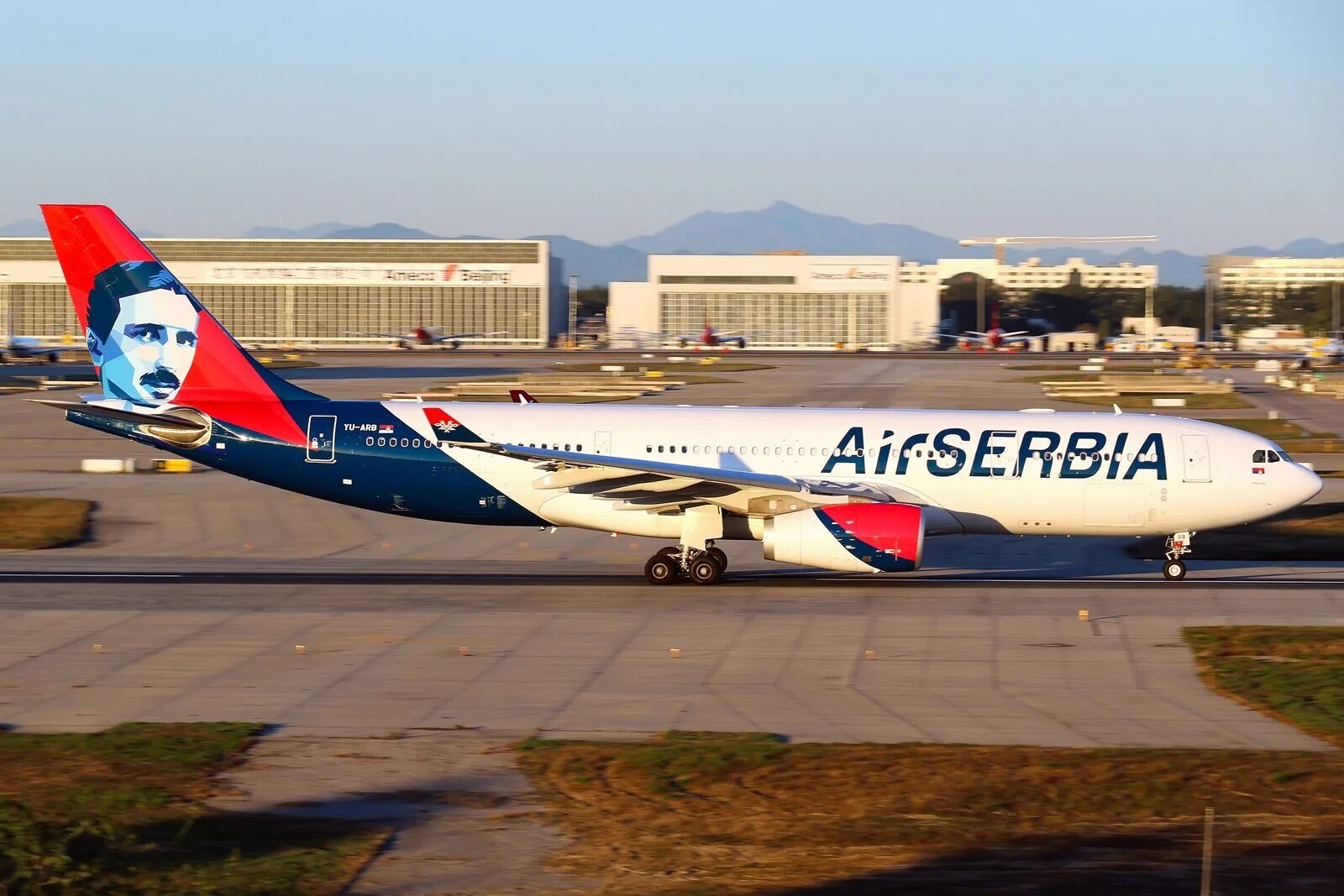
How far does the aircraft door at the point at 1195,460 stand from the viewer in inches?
1067

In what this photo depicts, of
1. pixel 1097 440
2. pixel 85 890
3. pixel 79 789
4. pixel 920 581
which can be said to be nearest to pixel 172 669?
pixel 79 789

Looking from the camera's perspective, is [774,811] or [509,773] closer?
[774,811]

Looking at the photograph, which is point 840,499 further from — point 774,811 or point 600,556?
point 774,811

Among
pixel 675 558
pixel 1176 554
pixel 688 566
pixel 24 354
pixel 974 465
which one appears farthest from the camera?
pixel 24 354

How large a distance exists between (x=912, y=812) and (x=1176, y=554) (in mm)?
16771

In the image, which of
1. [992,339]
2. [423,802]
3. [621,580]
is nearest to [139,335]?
[621,580]

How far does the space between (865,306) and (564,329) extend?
40.5 m

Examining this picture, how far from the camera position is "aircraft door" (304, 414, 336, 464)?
90.5 ft

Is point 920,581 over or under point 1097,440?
under

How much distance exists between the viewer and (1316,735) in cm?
1636

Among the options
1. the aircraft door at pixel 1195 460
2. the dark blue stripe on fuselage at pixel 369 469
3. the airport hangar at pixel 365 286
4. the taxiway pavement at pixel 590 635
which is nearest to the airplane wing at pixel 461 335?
the airport hangar at pixel 365 286

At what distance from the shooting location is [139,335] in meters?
28.4

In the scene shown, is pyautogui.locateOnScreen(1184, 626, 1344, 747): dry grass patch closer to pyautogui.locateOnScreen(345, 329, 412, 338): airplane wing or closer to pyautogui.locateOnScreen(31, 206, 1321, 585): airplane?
pyautogui.locateOnScreen(31, 206, 1321, 585): airplane

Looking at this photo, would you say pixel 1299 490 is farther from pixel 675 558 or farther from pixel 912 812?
pixel 912 812
